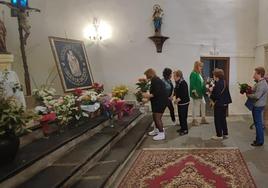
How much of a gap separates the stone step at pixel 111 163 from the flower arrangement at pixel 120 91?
1528mm

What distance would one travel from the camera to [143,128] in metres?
5.46

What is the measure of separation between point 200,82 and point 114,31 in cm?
281

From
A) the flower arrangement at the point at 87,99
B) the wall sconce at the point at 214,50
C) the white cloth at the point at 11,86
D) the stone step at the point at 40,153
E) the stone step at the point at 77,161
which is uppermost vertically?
the wall sconce at the point at 214,50

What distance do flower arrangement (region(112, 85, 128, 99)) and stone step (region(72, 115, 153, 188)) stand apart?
5.01 feet

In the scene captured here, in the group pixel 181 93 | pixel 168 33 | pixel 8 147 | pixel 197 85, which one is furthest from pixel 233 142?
pixel 8 147

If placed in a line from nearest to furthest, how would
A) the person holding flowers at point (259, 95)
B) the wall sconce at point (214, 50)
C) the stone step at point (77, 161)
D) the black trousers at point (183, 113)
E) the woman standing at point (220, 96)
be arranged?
the stone step at point (77, 161) → the person holding flowers at point (259, 95) → the woman standing at point (220, 96) → the black trousers at point (183, 113) → the wall sconce at point (214, 50)

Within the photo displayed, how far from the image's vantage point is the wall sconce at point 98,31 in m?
7.13

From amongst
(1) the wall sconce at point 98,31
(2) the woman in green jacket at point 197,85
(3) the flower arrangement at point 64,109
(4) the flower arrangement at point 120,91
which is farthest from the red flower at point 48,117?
(1) the wall sconce at point 98,31

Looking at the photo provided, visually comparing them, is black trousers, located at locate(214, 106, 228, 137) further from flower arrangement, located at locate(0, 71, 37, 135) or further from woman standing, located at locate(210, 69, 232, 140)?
flower arrangement, located at locate(0, 71, 37, 135)

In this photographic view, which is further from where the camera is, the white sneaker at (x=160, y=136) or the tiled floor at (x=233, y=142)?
the white sneaker at (x=160, y=136)

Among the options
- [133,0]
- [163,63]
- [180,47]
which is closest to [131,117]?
[163,63]

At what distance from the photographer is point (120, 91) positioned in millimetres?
6750

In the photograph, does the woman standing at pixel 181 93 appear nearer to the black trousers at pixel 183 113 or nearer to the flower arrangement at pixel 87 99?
the black trousers at pixel 183 113

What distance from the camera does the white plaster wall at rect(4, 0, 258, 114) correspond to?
695 cm
